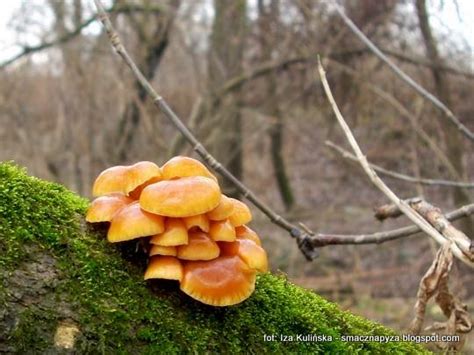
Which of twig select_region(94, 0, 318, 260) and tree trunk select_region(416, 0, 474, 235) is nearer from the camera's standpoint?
twig select_region(94, 0, 318, 260)

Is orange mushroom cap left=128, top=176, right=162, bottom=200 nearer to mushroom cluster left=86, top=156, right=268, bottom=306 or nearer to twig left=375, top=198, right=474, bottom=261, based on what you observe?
mushroom cluster left=86, top=156, right=268, bottom=306

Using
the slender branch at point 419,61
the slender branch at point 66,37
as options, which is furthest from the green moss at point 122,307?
the slender branch at point 66,37

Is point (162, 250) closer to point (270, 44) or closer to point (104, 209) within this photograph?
point (104, 209)

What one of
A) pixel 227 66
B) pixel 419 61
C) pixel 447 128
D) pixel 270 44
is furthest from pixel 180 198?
pixel 270 44

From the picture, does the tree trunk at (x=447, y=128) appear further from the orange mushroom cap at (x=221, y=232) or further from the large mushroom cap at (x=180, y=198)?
the large mushroom cap at (x=180, y=198)

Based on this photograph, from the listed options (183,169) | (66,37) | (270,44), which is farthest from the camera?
(270,44)

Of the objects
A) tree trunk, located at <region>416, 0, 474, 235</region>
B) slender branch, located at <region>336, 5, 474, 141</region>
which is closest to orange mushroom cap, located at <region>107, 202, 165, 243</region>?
slender branch, located at <region>336, 5, 474, 141</region>

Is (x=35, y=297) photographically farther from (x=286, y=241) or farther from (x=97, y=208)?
(x=286, y=241)
